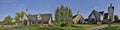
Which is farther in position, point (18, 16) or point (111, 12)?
point (18, 16)

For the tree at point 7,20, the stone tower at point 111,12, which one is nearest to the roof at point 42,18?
the tree at point 7,20

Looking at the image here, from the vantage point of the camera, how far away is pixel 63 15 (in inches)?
140

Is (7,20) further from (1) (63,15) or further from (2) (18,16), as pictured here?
(1) (63,15)

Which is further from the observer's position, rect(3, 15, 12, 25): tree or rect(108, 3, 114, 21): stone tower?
rect(3, 15, 12, 25): tree

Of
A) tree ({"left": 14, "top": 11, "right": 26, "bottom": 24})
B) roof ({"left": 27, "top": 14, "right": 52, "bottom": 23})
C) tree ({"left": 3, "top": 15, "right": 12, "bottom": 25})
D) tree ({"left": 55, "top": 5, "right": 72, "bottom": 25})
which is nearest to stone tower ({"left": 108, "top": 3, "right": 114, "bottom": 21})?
tree ({"left": 55, "top": 5, "right": 72, "bottom": 25})

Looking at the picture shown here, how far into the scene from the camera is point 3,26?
366 cm

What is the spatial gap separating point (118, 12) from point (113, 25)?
0.16 m

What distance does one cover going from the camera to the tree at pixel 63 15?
355 cm

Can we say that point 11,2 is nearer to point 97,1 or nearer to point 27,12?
point 27,12

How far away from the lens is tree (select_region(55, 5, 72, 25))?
3554 millimetres

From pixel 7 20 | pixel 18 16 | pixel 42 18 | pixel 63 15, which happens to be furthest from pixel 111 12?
pixel 7 20

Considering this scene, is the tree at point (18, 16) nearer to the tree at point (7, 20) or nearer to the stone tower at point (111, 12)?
the tree at point (7, 20)

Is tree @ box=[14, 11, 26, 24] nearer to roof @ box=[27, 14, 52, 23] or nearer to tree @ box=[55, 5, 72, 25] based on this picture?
roof @ box=[27, 14, 52, 23]

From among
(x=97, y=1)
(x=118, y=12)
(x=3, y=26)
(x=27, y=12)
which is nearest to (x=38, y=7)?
(x=27, y=12)
